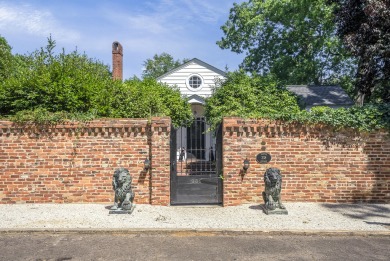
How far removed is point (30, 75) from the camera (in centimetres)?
1135

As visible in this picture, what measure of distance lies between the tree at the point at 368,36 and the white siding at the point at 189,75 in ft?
28.4

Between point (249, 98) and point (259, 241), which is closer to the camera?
point (259, 241)

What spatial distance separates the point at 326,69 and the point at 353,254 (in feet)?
80.2

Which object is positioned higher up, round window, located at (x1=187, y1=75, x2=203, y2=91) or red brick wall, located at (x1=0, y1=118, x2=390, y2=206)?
round window, located at (x1=187, y1=75, x2=203, y2=91)

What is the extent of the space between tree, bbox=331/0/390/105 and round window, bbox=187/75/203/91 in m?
9.10

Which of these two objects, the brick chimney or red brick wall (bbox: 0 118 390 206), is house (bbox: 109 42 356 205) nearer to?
the brick chimney

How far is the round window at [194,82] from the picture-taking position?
20.8 metres

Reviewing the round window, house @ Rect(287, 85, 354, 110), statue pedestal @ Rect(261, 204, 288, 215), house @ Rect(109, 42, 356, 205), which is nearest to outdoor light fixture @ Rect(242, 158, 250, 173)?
house @ Rect(109, 42, 356, 205)

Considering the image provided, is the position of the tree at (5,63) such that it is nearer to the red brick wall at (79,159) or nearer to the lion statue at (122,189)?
the red brick wall at (79,159)

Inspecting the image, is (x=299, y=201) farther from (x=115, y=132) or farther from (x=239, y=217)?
(x=115, y=132)

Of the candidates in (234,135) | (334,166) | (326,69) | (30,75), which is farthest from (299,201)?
Answer: (326,69)

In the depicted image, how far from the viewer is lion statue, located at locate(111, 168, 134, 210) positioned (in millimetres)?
8258

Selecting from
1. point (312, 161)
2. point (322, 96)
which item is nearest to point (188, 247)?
point (312, 161)

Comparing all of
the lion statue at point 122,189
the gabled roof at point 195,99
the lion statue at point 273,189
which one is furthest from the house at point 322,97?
the lion statue at point 122,189
